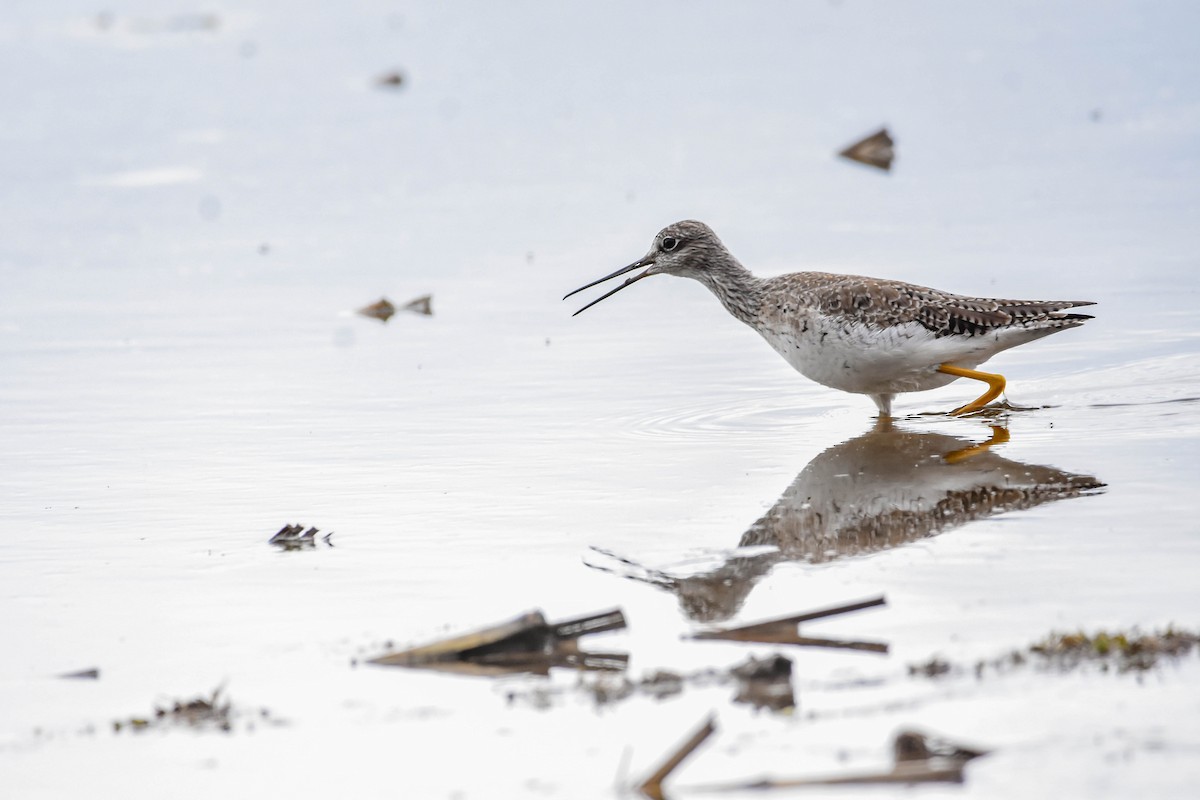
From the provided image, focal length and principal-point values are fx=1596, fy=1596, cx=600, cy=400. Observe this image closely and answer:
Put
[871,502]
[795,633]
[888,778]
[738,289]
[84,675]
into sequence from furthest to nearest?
[738,289] → [871,502] → [84,675] → [795,633] → [888,778]

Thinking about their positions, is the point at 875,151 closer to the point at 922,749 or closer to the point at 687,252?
the point at 687,252

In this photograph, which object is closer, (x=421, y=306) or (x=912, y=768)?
(x=912, y=768)

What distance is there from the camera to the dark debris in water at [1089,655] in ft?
16.8

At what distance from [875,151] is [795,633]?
12.0 m

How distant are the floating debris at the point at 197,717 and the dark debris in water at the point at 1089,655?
2234 millimetres

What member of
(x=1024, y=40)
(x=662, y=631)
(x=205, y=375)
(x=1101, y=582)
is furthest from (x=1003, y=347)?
(x=1024, y=40)

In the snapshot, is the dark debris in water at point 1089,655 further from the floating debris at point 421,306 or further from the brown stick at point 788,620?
the floating debris at point 421,306

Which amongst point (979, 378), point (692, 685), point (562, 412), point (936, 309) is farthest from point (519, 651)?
point (979, 378)

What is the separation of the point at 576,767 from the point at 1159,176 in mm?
12220

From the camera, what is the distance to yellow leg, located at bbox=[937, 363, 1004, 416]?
958 centimetres

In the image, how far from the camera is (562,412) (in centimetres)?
978

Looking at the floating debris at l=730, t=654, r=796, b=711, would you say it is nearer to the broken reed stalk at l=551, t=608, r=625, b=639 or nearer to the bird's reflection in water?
the broken reed stalk at l=551, t=608, r=625, b=639

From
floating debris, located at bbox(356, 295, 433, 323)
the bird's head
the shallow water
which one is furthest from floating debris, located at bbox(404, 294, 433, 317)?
the bird's head

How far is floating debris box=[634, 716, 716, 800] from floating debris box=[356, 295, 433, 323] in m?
8.38
